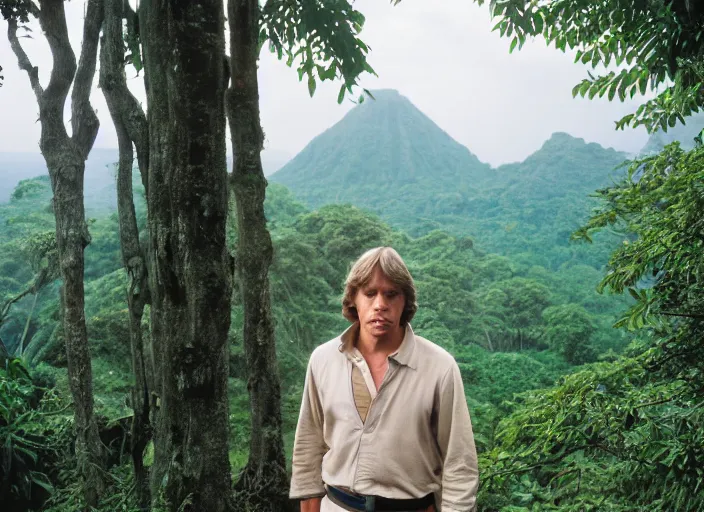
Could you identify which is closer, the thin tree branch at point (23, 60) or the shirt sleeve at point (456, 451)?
the shirt sleeve at point (456, 451)

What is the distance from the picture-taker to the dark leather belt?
1.33 metres

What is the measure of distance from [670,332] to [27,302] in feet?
55.8

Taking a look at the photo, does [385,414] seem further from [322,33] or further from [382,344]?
[322,33]

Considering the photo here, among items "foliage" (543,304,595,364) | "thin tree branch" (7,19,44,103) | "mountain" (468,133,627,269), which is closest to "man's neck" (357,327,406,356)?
"thin tree branch" (7,19,44,103)

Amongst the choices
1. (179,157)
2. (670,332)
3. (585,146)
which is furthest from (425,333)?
(585,146)

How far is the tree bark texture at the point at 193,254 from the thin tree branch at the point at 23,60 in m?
2.81

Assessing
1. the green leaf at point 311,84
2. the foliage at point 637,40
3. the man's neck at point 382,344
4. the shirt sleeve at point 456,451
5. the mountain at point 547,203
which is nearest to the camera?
the shirt sleeve at point 456,451

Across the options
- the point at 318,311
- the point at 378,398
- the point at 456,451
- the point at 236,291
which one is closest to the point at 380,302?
the point at 378,398

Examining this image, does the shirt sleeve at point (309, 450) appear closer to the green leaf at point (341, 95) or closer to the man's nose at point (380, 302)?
the man's nose at point (380, 302)

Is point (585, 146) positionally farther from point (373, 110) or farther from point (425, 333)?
point (425, 333)

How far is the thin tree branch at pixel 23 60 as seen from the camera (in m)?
4.50

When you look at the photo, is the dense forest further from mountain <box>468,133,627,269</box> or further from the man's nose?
mountain <box>468,133,627,269</box>

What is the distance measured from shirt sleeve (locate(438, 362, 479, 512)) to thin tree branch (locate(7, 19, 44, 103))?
4.28 m

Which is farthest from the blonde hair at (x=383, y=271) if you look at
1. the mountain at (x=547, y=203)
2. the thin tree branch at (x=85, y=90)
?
the mountain at (x=547, y=203)
